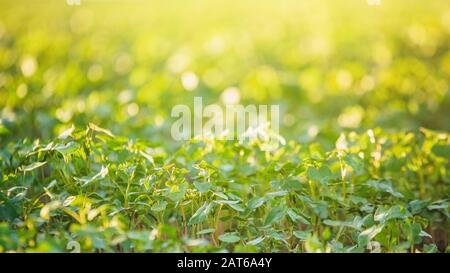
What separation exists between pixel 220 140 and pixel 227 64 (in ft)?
5.42

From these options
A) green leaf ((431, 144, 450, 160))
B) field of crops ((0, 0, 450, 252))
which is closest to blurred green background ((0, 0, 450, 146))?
field of crops ((0, 0, 450, 252))

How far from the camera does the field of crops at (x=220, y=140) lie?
1342mm

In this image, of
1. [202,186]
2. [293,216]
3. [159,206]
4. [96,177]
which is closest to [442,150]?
[293,216]

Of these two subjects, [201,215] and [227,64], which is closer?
[201,215]

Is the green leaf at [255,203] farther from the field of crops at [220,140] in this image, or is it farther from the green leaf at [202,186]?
the green leaf at [202,186]

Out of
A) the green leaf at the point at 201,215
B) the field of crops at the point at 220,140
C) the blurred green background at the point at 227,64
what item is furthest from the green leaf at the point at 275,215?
the blurred green background at the point at 227,64

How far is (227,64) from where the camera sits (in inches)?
125

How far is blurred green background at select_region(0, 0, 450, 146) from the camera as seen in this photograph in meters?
2.46

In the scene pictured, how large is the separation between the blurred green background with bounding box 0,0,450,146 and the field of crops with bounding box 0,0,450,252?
0.5 inches

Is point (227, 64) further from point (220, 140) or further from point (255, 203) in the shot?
point (255, 203)

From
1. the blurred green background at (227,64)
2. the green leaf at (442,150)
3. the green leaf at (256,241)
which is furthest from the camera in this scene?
the blurred green background at (227,64)

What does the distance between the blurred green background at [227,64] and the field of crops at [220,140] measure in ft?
0.04

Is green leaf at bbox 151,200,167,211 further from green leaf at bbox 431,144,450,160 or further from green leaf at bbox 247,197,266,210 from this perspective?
green leaf at bbox 431,144,450,160
